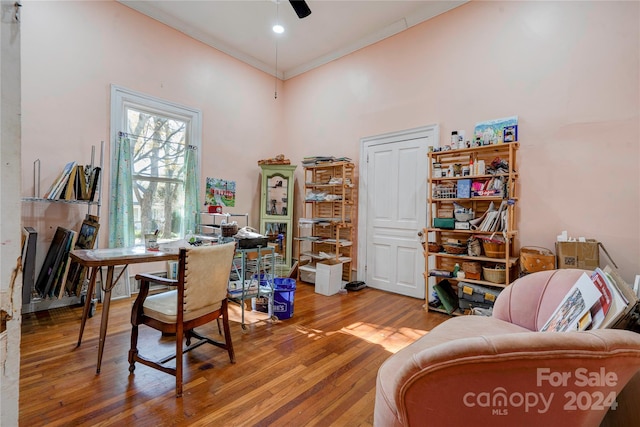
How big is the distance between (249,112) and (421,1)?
9.96ft

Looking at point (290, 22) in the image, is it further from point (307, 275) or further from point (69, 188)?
point (307, 275)

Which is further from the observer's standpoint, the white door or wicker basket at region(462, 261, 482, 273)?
the white door

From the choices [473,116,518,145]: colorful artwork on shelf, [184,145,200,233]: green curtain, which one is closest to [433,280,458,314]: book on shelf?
[473,116,518,145]: colorful artwork on shelf

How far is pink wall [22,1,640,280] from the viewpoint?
2.72 metres

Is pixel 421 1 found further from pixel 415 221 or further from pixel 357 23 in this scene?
pixel 415 221

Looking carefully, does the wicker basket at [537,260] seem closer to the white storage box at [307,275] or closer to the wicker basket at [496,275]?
the wicker basket at [496,275]

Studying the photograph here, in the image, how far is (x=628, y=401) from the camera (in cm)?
108

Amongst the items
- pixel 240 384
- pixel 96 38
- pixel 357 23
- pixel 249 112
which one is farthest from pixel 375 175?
pixel 96 38

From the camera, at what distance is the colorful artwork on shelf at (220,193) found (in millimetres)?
4539

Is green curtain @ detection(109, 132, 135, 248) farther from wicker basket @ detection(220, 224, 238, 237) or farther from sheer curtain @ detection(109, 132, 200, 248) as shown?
wicker basket @ detection(220, 224, 238, 237)

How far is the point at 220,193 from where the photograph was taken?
4672 mm

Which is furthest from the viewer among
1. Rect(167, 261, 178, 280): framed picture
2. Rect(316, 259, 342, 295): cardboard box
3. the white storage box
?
the white storage box

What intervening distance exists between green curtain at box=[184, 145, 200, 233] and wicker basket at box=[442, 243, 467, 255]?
3.41 m

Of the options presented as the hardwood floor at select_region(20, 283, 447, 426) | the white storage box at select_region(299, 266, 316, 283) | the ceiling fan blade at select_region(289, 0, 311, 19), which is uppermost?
the ceiling fan blade at select_region(289, 0, 311, 19)
